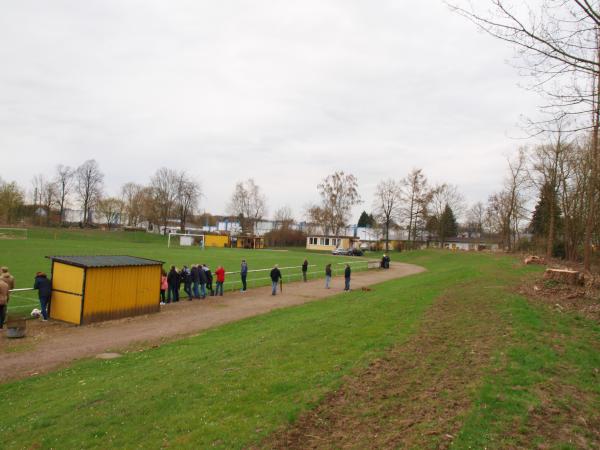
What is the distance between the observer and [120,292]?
53.1 feet

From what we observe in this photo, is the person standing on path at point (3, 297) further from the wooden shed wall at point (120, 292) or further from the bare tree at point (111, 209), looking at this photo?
the bare tree at point (111, 209)

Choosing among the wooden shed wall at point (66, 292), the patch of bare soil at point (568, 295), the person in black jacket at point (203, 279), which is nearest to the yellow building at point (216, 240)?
the person in black jacket at point (203, 279)

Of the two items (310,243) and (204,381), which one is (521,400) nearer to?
(204,381)

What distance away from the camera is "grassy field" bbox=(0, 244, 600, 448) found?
5.38 metres

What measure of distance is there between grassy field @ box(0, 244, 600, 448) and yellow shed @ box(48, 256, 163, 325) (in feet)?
16.0

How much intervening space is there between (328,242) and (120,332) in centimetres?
6409

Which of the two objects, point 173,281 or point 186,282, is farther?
point 186,282

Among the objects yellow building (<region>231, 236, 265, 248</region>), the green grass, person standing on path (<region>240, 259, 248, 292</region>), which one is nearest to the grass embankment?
the green grass

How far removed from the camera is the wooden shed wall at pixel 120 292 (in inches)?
595

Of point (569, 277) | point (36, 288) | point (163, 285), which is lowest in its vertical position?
point (163, 285)

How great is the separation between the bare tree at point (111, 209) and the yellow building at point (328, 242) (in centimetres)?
5269

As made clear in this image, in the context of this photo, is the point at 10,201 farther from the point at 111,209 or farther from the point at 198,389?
the point at 198,389

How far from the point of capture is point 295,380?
24.5 ft

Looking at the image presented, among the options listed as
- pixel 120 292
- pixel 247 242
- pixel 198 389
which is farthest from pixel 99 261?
pixel 247 242
